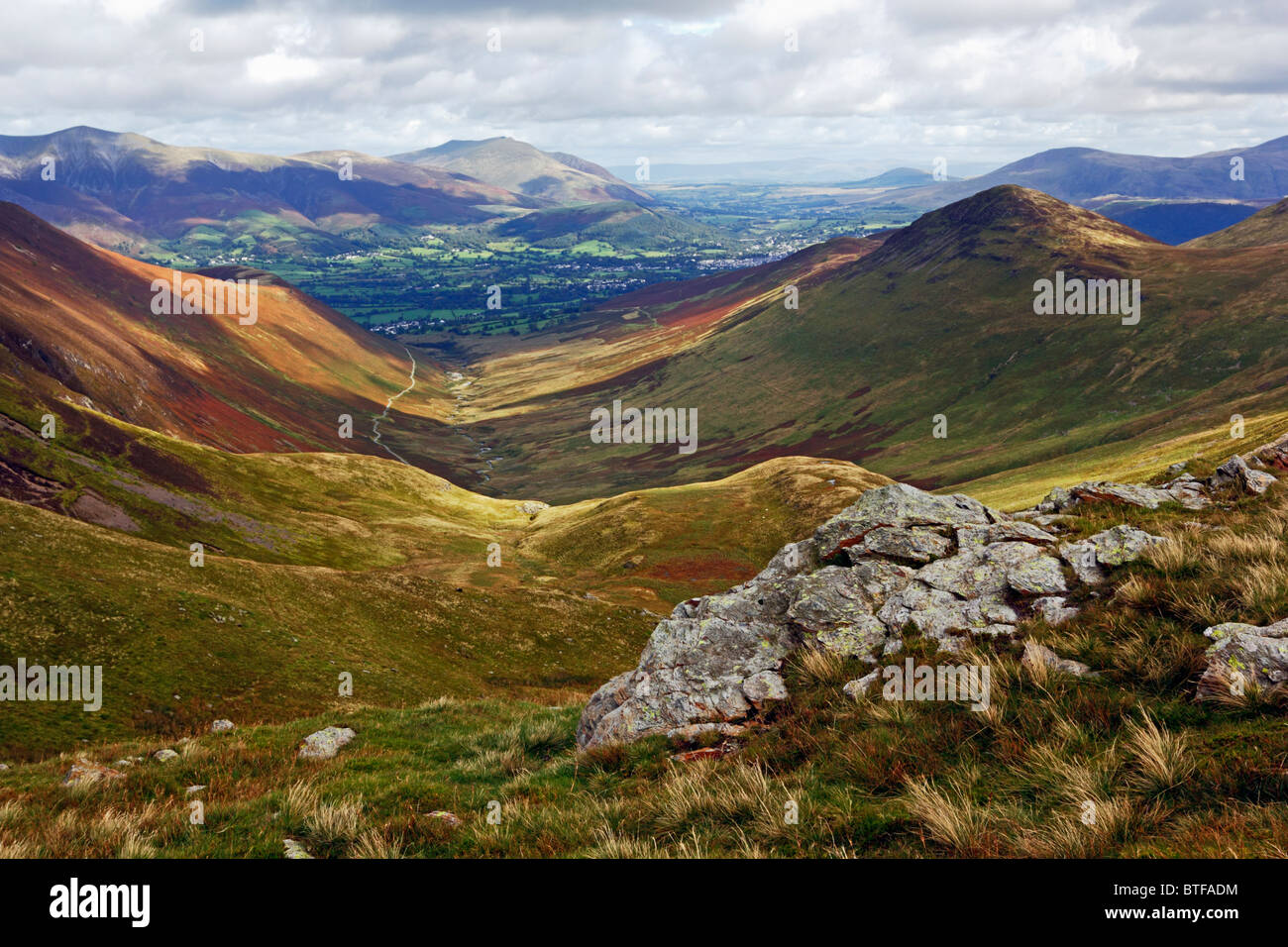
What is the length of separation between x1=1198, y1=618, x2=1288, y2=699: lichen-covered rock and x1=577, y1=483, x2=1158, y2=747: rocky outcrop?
3.69 m

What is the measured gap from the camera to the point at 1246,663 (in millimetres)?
9250

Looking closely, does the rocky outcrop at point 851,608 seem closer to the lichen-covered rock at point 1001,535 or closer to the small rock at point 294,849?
the lichen-covered rock at point 1001,535

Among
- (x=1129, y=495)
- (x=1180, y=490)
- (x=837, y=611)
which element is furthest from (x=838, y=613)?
(x=1180, y=490)

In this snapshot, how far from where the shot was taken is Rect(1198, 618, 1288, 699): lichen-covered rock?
352 inches

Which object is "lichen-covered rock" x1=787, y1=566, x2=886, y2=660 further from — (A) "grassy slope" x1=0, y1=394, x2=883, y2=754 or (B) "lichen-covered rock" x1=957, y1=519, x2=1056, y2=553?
(A) "grassy slope" x1=0, y1=394, x2=883, y2=754

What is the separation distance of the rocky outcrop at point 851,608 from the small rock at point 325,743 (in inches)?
257

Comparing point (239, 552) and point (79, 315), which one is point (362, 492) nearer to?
point (239, 552)

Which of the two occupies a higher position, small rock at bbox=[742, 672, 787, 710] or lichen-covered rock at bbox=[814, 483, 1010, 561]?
lichen-covered rock at bbox=[814, 483, 1010, 561]

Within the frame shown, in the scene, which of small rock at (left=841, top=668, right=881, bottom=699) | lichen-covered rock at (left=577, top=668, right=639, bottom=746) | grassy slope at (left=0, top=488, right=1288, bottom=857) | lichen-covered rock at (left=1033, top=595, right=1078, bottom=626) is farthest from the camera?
lichen-covered rock at (left=577, top=668, right=639, bottom=746)

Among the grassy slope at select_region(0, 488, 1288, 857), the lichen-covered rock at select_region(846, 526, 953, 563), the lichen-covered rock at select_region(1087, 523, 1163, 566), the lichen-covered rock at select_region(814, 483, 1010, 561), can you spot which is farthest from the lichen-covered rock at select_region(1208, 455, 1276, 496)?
the lichen-covered rock at select_region(846, 526, 953, 563)

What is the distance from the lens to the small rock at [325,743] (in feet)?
55.4

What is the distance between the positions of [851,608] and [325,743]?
14.1m

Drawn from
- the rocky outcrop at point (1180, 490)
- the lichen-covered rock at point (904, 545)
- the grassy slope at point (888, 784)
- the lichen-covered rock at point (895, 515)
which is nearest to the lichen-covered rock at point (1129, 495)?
the rocky outcrop at point (1180, 490)
